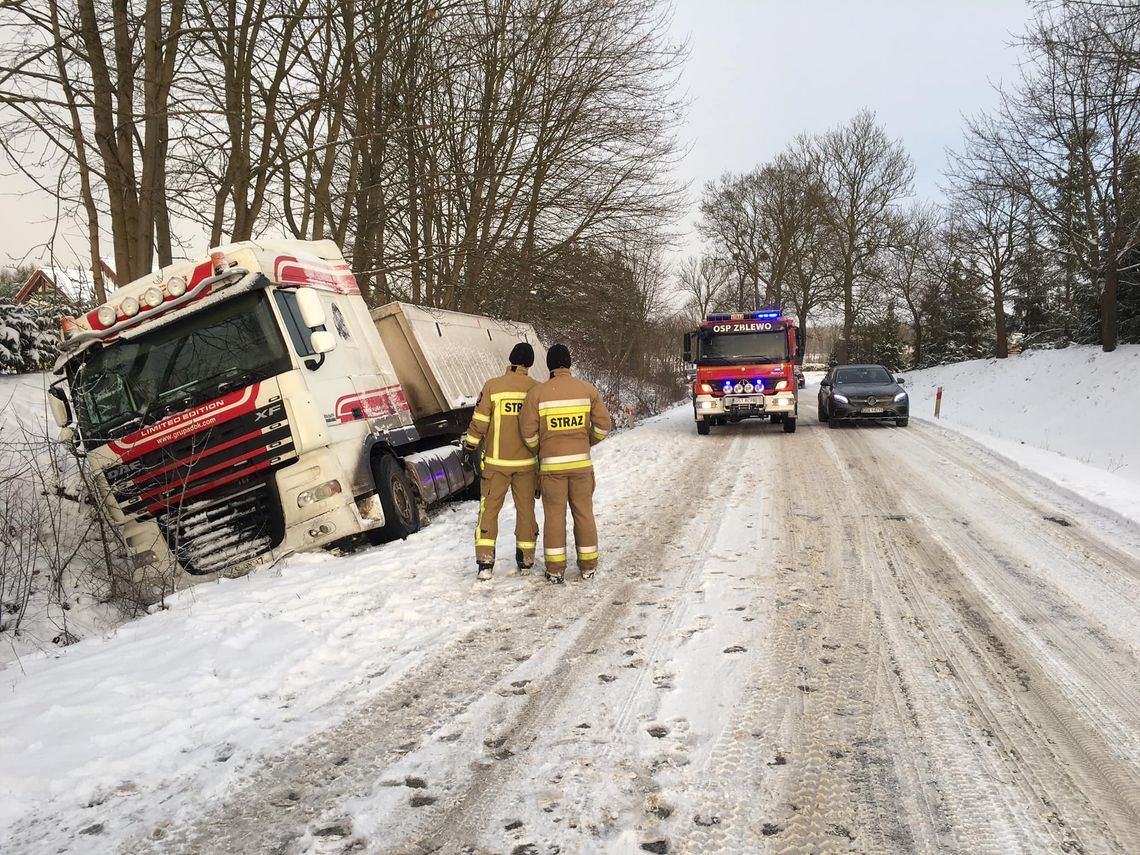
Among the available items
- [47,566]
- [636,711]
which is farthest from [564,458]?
[47,566]

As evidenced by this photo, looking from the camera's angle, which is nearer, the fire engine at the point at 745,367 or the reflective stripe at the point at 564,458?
the reflective stripe at the point at 564,458

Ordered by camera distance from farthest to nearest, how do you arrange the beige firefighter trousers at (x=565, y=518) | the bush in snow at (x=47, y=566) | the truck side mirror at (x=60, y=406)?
the truck side mirror at (x=60, y=406) < the bush in snow at (x=47, y=566) < the beige firefighter trousers at (x=565, y=518)

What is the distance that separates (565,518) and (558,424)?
722 millimetres

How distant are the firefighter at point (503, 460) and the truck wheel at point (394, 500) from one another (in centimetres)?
171

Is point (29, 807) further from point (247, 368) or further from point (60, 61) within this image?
point (60, 61)

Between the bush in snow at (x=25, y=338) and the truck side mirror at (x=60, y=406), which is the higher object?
the bush in snow at (x=25, y=338)

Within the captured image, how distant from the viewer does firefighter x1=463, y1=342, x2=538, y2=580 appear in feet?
17.4

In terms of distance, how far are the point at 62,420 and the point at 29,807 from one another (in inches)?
189

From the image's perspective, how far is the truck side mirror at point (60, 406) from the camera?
6.19 metres

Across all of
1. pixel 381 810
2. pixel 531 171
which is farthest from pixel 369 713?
pixel 531 171

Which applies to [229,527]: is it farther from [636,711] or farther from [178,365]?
[636,711]

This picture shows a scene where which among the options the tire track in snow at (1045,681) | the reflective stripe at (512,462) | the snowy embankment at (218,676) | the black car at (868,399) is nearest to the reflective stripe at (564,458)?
the reflective stripe at (512,462)

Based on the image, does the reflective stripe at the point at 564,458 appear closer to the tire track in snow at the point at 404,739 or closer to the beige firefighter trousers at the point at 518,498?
the beige firefighter trousers at the point at 518,498

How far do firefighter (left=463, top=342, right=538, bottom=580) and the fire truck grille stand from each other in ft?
6.54
